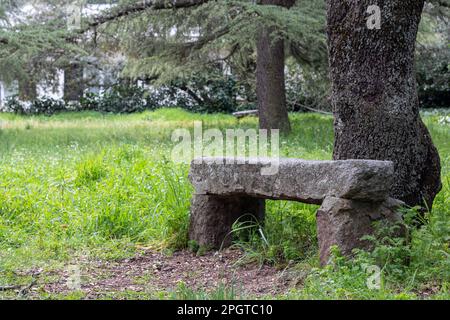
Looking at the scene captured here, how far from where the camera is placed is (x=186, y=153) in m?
11.2

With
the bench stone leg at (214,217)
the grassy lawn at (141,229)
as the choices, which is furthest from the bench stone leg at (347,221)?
the bench stone leg at (214,217)

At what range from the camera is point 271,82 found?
14180 millimetres

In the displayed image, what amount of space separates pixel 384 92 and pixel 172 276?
91.4 inches

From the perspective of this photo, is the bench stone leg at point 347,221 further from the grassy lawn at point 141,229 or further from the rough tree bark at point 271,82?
the rough tree bark at point 271,82

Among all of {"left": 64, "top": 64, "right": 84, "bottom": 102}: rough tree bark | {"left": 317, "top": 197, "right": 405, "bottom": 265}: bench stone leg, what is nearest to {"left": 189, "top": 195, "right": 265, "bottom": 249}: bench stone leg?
{"left": 317, "top": 197, "right": 405, "bottom": 265}: bench stone leg

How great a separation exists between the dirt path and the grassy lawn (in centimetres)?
12

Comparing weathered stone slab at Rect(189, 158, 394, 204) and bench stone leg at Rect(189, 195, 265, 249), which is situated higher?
weathered stone slab at Rect(189, 158, 394, 204)

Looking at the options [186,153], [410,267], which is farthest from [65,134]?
[410,267]

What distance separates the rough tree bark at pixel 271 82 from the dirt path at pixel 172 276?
8169 millimetres

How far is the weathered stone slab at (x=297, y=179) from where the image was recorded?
4918 millimetres

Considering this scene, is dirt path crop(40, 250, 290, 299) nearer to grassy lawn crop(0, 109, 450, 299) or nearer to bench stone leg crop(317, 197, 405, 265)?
grassy lawn crop(0, 109, 450, 299)

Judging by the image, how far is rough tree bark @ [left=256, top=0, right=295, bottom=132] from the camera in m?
14.1

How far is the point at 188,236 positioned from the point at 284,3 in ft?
28.1
